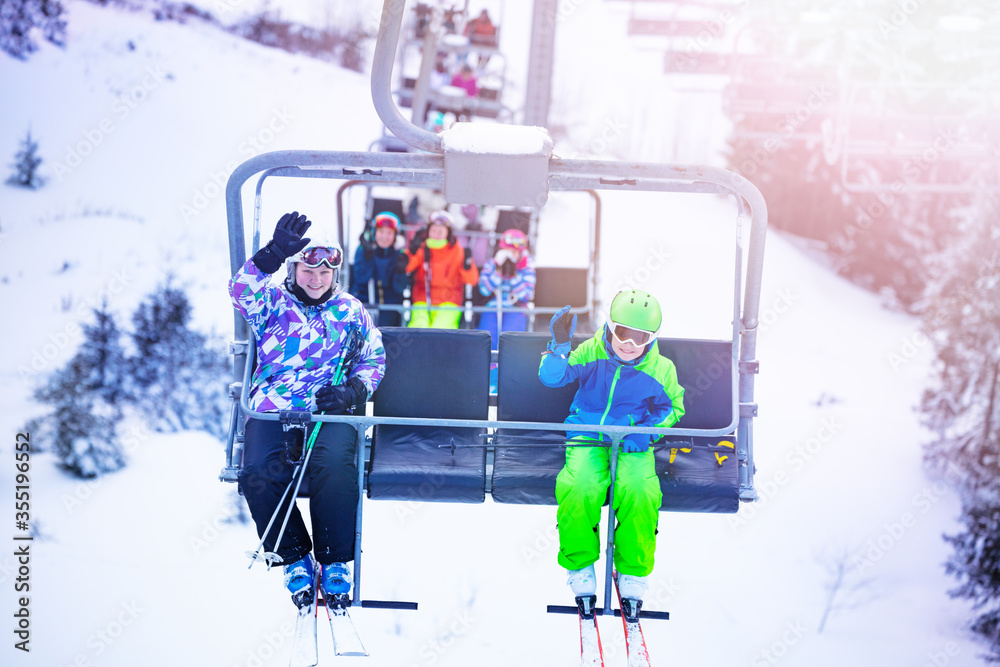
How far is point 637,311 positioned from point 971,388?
11.0 meters

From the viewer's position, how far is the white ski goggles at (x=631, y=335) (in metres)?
3.17

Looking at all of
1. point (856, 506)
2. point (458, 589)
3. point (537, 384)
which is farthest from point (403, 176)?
point (856, 506)

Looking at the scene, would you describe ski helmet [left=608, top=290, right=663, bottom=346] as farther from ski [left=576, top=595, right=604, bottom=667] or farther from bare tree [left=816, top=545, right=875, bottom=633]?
bare tree [left=816, top=545, right=875, bottom=633]

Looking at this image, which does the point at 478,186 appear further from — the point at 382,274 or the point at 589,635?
the point at 382,274

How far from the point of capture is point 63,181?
40.9 ft

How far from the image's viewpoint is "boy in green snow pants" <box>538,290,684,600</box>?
10.0ft

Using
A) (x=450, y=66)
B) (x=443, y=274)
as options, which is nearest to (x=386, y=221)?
(x=443, y=274)

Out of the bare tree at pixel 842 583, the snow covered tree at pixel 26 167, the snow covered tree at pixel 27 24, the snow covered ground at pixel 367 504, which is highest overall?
the snow covered tree at pixel 27 24

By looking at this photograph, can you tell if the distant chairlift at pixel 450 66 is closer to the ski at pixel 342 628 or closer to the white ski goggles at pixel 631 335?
the white ski goggles at pixel 631 335

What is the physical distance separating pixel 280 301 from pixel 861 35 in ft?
29.3

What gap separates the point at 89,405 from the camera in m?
9.98

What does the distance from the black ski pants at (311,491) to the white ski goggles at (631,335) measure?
1.18 metres

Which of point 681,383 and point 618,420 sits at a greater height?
point 681,383

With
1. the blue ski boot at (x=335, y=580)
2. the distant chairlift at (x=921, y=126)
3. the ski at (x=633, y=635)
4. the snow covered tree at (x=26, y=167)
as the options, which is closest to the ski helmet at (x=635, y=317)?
the ski at (x=633, y=635)
